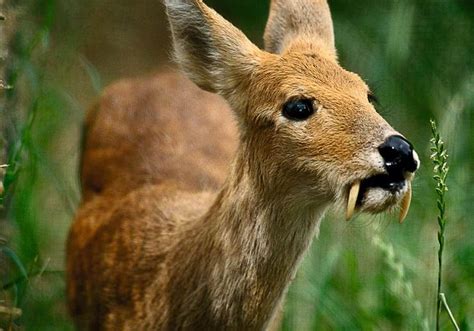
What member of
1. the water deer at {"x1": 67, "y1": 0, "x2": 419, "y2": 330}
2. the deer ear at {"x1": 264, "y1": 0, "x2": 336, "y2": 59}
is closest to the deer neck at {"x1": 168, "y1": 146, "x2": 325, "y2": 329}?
the water deer at {"x1": 67, "y1": 0, "x2": 419, "y2": 330}

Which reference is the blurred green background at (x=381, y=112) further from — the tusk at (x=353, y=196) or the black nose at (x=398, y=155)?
the black nose at (x=398, y=155)

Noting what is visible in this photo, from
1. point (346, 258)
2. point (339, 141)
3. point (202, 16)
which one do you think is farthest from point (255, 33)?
point (339, 141)

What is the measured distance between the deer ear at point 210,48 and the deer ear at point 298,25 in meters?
0.33

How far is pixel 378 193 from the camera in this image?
4.67 meters

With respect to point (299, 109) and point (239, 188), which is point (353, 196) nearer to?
point (299, 109)

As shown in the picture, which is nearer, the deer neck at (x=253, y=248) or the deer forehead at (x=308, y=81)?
the deer forehead at (x=308, y=81)

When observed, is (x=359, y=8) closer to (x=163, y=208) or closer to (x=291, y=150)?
(x=163, y=208)

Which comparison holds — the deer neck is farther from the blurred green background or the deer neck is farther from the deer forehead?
the deer forehead

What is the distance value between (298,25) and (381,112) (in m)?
0.56

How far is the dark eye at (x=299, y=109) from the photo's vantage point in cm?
493

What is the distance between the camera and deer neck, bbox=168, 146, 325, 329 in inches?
199

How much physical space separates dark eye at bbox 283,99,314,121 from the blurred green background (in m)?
0.42

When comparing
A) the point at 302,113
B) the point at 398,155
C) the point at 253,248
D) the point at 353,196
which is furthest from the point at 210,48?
the point at 398,155

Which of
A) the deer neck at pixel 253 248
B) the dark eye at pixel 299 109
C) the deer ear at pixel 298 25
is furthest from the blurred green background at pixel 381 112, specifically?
the deer ear at pixel 298 25
